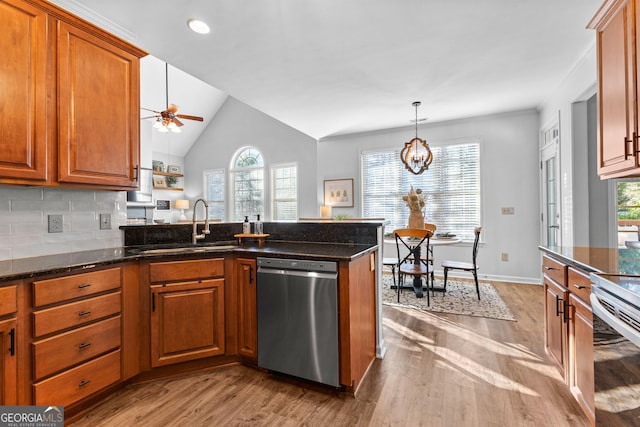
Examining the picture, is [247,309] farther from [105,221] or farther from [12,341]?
[105,221]

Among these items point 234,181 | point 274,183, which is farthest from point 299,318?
point 234,181

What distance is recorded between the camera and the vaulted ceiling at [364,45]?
7.33ft

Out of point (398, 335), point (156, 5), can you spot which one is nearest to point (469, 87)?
point (398, 335)

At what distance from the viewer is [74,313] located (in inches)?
65.3

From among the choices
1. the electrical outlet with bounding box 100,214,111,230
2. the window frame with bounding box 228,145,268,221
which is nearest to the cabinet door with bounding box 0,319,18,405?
the electrical outlet with bounding box 100,214,111,230

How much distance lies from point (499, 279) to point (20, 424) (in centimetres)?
553

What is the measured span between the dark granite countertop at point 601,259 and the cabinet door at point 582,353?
19 cm

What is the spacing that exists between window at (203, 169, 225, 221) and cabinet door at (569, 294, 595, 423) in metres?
7.25

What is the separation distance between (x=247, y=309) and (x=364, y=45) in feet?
8.19

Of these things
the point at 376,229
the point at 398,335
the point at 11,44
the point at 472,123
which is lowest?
the point at 398,335

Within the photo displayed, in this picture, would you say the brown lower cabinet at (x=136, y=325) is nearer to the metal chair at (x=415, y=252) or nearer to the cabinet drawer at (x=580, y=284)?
the cabinet drawer at (x=580, y=284)

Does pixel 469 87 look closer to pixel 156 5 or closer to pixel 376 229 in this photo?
pixel 376 229

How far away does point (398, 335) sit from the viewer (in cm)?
281

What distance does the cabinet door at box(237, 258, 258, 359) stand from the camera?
2.15 m
